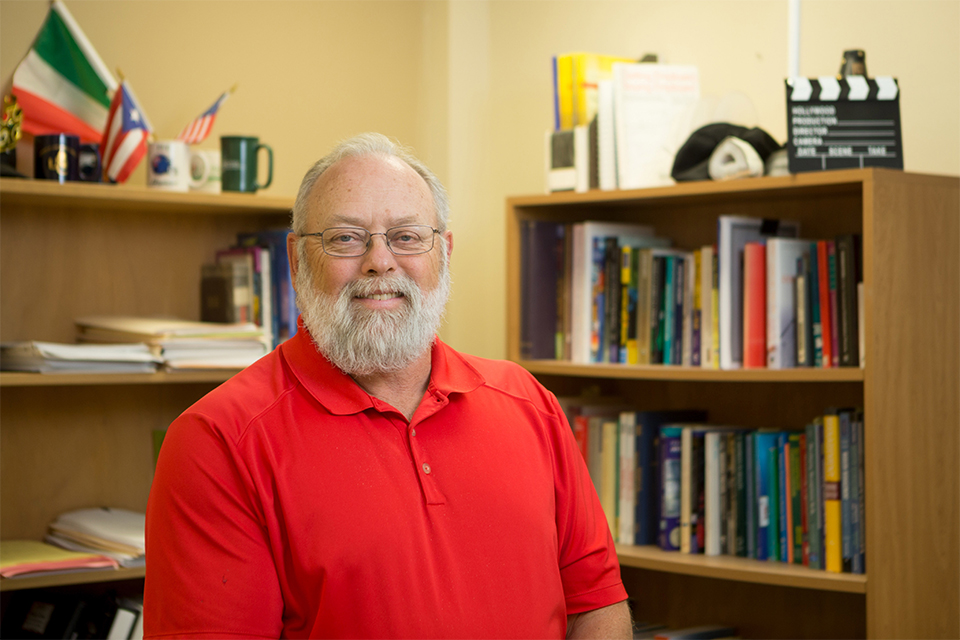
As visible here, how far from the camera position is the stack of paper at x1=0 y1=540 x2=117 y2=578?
1947 millimetres

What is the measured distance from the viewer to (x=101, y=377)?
2062 millimetres

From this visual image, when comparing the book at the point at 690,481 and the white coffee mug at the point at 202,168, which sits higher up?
the white coffee mug at the point at 202,168

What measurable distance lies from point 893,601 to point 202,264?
5.99ft

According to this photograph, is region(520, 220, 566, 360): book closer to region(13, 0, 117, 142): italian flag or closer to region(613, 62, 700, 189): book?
region(613, 62, 700, 189): book

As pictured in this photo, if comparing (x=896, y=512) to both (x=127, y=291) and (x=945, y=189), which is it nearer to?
(x=945, y=189)

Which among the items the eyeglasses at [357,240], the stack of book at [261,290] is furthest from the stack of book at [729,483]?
the eyeglasses at [357,240]

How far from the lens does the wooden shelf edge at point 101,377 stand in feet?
6.49

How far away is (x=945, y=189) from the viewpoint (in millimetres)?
1963

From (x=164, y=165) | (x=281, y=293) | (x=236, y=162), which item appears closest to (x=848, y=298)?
(x=281, y=293)

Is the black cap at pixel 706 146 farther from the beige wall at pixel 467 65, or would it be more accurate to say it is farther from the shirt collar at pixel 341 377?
the shirt collar at pixel 341 377

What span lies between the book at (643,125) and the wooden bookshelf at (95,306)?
2.70 ft

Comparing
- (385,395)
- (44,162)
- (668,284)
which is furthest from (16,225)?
(668,284)

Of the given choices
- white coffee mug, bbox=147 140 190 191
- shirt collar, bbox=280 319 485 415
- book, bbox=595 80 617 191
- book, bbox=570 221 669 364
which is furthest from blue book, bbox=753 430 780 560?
white coffee mug, bbox=147 140 190 191

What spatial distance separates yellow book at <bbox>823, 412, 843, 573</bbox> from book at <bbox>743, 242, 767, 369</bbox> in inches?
8.0
